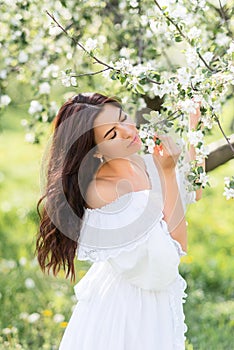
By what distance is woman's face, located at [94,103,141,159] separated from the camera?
2328mm

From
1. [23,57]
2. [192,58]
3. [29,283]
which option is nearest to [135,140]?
[192,58]

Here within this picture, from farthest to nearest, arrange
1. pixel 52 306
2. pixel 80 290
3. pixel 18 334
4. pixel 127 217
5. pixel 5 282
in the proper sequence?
pixel 5 282, pixel 52 306, pixel 18 334, pixel 80 290, pixel 127 217

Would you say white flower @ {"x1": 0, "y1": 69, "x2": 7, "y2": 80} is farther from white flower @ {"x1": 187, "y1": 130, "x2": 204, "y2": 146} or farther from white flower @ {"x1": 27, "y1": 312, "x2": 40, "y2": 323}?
white flower @ {"x1": 187, "y1": 130, "x2": 204, "y2": 146}

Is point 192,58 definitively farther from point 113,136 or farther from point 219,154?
point 219,154

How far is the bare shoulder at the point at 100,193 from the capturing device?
236 centimetres

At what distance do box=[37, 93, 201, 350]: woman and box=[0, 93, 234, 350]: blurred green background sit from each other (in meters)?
0.44

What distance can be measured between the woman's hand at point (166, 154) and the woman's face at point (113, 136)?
0.31 feet

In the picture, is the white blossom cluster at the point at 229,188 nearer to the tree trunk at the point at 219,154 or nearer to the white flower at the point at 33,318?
the tree trunk at the point at 219,154

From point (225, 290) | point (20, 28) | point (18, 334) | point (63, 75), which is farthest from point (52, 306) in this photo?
point (63, 75)

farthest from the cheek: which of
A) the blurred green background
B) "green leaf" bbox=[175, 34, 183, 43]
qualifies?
the blurred green background

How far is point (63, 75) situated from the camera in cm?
237

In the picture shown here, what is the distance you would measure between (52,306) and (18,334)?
1.20 feet

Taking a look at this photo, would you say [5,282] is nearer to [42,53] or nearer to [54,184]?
[42,53]

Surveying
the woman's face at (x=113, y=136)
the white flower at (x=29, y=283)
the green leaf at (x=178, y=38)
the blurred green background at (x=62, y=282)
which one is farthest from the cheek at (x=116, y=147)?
the white flower at (x=29, y=283)
